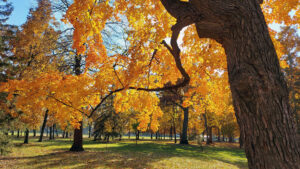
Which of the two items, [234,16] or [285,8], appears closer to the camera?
[234,16]

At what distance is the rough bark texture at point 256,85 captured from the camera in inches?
64.6

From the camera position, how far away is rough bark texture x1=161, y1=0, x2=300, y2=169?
5.38 ft

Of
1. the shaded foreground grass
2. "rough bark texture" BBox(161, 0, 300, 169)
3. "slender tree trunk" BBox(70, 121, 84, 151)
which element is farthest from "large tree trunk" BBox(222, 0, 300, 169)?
"slender tree trunk" BBox(70, 121, 84, 151)

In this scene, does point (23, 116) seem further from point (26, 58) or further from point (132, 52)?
point (132, 52)

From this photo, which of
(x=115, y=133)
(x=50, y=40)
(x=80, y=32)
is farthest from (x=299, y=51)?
(x=115, y=133)

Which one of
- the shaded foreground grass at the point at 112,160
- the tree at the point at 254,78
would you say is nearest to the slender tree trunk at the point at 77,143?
the shaded foreground grass at the point at 112,160

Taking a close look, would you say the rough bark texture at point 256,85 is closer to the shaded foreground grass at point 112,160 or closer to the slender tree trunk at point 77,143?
the shaded foreground grass at point 112,160

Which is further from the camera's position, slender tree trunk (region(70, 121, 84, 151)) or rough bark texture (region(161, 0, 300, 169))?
slender tree trunk (region(70, 121, 84, 151))

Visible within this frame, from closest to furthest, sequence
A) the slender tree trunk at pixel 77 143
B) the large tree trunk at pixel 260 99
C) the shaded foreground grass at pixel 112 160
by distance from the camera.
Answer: the large tree trunk at pixel 260 99, the shaded foreground grass at pixel 112 160, the slender tree trunk at pixel 77 143

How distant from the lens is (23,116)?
13.3 meters

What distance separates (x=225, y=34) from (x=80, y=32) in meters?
3.74

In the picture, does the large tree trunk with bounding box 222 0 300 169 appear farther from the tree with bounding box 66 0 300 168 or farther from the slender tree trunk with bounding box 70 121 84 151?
the slender tree trunk with bounding box 70 121 84 151

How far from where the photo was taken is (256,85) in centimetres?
179

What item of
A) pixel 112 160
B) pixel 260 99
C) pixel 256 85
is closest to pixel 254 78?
pixel 256 85
